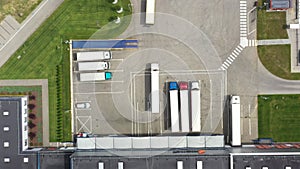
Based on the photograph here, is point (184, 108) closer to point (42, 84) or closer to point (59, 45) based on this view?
point (59, 45)

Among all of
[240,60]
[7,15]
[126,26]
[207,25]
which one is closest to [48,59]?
[7,15]

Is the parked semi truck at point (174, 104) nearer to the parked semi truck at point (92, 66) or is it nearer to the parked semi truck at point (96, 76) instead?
the parked semi truck at point (96, 76)

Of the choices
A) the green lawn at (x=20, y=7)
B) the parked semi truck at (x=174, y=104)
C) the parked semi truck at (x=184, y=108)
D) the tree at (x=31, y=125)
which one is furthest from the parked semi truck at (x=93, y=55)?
the tree at (x=31, y=125)

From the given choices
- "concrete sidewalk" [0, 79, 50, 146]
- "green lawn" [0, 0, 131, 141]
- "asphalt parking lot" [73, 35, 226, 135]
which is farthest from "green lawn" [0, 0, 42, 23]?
"asphalt parking lot" [73, 35, 226, 135]

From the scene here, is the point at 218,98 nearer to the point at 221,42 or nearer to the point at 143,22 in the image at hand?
the point at 221,42

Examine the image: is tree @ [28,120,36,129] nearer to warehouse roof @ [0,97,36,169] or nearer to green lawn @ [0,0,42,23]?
warehouse roof @ [0,97,36,169]
